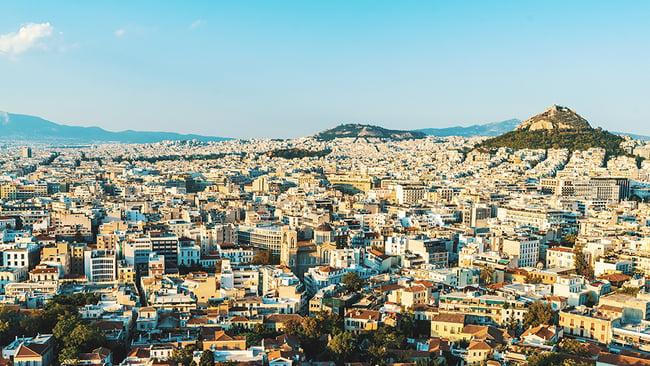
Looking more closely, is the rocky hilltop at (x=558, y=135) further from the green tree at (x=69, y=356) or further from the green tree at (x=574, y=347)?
the green tree at (x=69, y=356)

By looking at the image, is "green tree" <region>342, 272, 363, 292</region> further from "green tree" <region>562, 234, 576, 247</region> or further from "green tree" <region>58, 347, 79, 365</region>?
"green tree" <region>562, 234, 576, 247</region>

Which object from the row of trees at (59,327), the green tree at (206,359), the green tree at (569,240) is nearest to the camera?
the green tree at (206,359)

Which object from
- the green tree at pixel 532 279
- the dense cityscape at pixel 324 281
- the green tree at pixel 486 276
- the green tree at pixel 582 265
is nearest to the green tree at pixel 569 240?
the dense cityscape at pixel 324 281

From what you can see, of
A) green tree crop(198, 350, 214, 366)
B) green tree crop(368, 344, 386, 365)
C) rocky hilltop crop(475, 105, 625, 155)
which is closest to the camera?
green tree crop(198, 350, 214, 366)

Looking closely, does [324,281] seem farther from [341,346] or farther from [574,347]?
[574,347]

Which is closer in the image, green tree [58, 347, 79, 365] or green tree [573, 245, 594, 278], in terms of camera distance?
green tree [58, 347, 79, 365]

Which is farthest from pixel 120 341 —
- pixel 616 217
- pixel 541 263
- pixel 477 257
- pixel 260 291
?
pixel 616 217

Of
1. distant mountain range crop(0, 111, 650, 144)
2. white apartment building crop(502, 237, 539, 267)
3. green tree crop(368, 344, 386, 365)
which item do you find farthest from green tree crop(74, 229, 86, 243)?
distant mountain range crop(0, 111, 650, 144)
